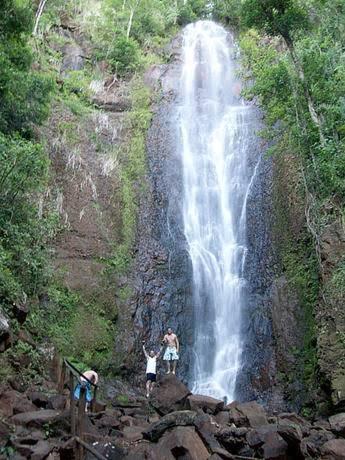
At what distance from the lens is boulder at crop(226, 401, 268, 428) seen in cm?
853

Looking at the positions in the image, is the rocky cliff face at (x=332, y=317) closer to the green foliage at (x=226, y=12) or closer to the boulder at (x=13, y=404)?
the boulder at (x=13, y=404)

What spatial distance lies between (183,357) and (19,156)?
737 cm

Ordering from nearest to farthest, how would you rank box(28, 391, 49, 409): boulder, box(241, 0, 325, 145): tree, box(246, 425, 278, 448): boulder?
1. box(246, 425, 278, 448): boulder
2. box(28, 391, 49, 409): boulder
3. box(241, 0, 325, 145): tree

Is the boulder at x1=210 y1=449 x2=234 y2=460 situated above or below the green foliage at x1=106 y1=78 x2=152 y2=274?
below

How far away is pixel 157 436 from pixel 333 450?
2524 millimetres

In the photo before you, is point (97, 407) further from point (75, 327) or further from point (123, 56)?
point (123, 56)

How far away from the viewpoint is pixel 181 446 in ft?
20.7

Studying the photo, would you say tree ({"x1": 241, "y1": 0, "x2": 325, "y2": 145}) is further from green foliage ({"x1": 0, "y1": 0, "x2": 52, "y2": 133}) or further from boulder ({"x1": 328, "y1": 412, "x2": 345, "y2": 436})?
boulder ({"x1": 328, "y1": 412, "x2": 345, "y2": 436})

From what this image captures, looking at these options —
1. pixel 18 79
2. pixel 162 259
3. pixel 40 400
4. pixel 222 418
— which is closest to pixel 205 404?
pixel 222 418

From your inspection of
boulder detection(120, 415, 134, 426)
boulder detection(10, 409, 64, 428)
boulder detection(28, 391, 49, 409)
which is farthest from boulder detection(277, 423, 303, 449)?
boulder detection(28, 391, 49, 409)

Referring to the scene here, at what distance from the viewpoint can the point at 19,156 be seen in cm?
1172

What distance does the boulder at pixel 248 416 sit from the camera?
8531mm

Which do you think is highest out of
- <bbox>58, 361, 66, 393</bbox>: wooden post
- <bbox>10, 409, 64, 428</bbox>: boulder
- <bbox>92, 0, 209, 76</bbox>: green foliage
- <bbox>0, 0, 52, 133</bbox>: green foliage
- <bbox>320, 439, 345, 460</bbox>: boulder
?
<bbox>92, 0, 209, 76</bbox>: green foliage

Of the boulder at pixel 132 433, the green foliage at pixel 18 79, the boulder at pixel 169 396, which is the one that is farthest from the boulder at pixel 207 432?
the green foliage at pixel 18 79
